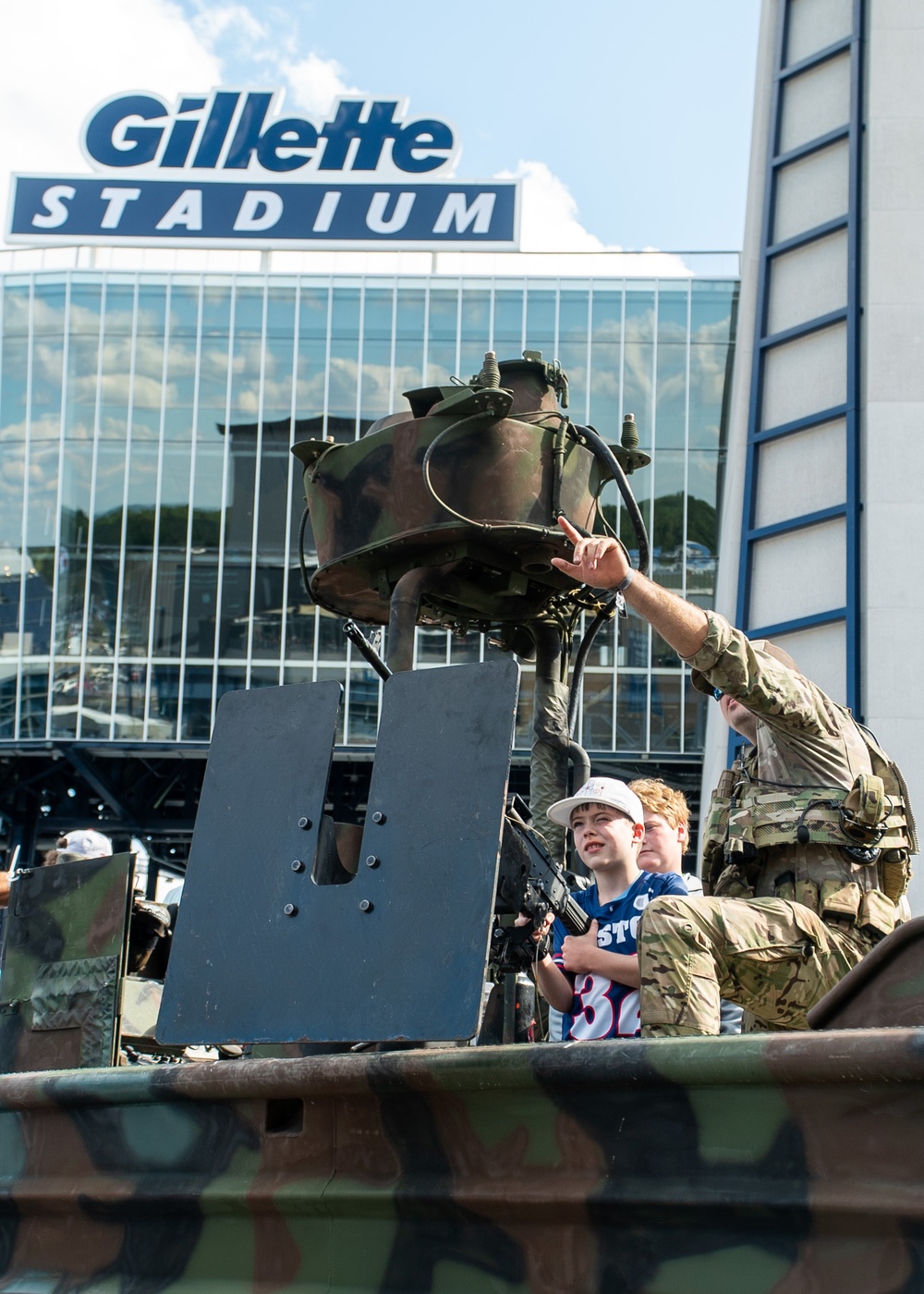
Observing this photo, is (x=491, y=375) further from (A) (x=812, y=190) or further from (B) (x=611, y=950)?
(A) (x=812, y=190)

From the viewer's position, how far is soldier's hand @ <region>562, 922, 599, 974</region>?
407 centimetres

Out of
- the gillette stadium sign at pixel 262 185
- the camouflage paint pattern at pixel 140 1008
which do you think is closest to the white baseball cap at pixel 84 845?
the camouflage paint pattern at pixel 140 1008

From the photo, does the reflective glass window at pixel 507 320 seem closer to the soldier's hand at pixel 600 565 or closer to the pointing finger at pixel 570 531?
the pointing finger at pixel 570 531

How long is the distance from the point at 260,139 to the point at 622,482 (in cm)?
2860

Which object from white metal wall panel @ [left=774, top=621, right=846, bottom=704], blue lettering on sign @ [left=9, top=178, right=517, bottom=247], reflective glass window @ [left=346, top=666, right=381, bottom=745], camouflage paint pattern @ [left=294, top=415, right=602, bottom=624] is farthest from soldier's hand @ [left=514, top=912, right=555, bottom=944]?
blue lettering on sign @ [left=9, top=178, right=517, bottom=247]

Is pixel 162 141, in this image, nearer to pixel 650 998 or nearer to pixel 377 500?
pixel 377 500

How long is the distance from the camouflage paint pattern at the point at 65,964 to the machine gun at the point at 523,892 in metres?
1.11

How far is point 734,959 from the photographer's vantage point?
12.0ft

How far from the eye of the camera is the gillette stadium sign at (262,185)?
3047 centimetres

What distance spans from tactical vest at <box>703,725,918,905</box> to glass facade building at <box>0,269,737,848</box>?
24.5 meters

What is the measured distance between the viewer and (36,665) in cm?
2938

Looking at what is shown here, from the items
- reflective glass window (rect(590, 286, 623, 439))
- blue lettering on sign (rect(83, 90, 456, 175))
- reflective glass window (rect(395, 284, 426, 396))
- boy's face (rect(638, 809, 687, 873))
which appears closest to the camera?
boy's face (rect(638, 809, 687, 873))

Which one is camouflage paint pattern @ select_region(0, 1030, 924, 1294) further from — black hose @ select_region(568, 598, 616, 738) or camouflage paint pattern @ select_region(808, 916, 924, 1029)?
black hose @ select_region(568, 598, 616, 738)

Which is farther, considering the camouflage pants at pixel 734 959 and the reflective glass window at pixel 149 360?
the reflective glass window at pixel 149 360
